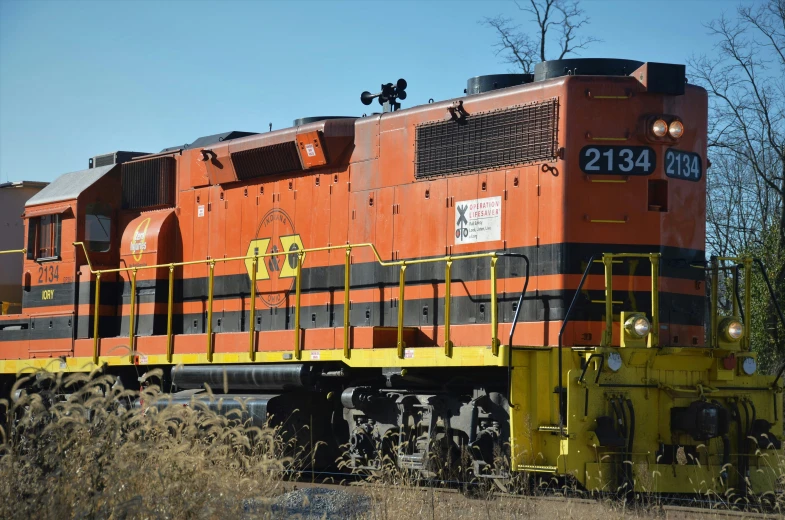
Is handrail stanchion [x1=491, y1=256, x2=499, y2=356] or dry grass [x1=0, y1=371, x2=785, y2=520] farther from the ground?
handrail stanchion [x1=491, y1=256, x2=499, y2=356]

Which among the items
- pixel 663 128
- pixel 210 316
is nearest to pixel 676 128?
pixel 663 128

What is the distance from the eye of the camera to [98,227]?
13.0 m

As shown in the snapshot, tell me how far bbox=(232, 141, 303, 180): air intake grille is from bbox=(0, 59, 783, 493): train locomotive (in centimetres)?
3

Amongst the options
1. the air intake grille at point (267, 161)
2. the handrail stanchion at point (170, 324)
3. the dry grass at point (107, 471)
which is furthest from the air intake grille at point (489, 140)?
the dry grass at point (107, 471)

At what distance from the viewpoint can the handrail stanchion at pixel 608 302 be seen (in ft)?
27.1

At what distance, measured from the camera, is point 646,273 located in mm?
9016

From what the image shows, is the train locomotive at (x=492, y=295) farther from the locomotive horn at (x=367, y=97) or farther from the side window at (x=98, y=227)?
the side window at (x=98, y=227)

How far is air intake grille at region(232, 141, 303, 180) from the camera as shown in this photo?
11344mm

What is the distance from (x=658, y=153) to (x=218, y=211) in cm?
550

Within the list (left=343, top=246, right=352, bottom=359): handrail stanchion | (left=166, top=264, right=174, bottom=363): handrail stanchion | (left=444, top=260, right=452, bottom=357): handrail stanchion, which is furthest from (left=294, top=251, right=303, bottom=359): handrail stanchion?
(left=166, top=264, right=174, bottom=363): handrail stanchion

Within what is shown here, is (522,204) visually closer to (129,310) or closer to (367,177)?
(367,177)

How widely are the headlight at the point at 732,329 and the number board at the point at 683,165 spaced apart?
4.67 feet

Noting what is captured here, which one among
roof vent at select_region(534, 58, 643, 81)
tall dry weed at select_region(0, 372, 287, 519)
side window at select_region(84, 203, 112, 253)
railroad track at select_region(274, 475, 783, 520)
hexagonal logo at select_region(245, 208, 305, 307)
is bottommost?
railroad track at select_region(274, 475, 783, 520)

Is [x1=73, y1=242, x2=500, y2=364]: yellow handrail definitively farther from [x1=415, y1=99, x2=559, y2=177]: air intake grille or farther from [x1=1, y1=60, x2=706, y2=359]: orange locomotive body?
[x1=415, y1=99, x2=559, y2=177]: air intake grille
